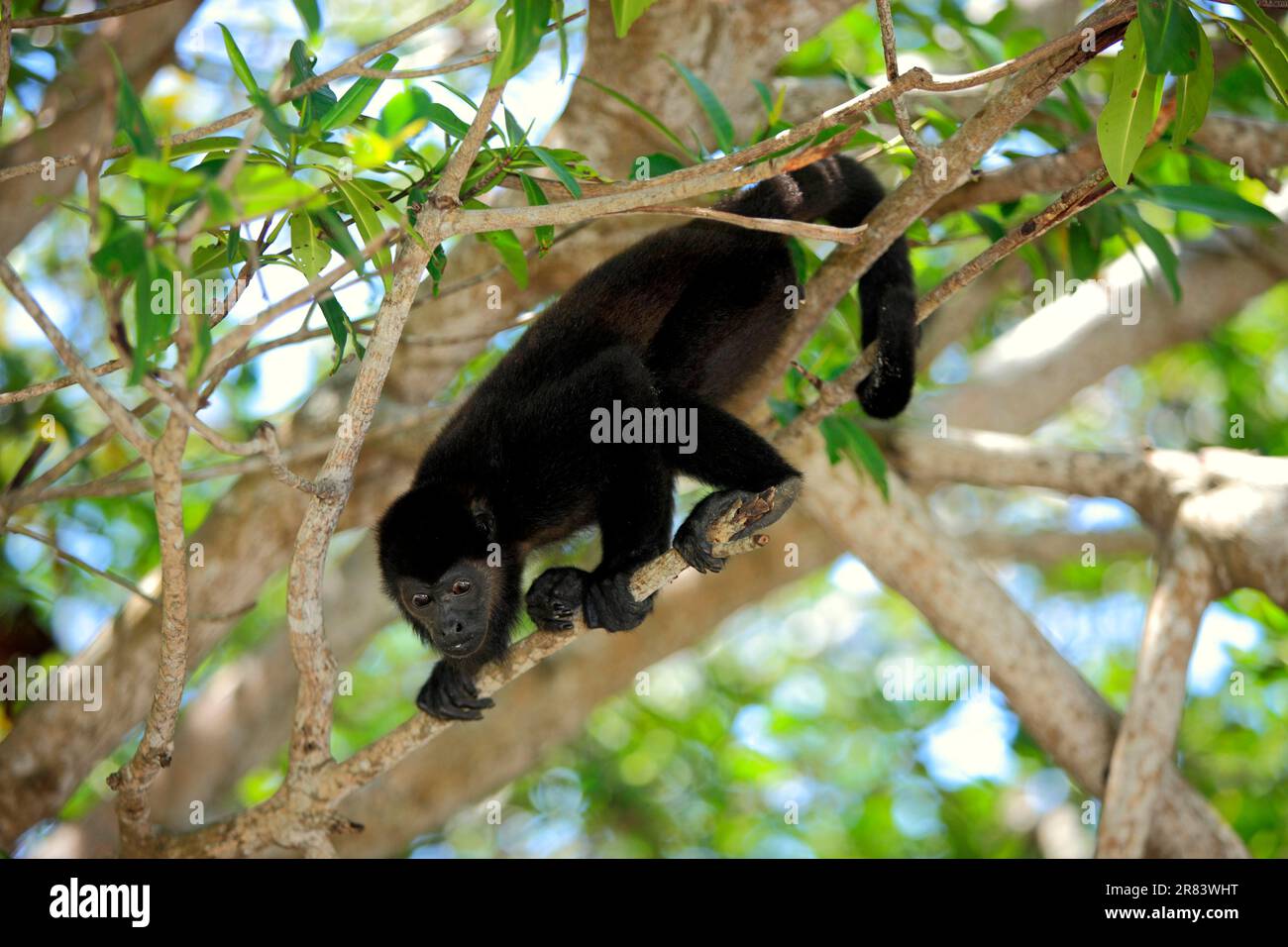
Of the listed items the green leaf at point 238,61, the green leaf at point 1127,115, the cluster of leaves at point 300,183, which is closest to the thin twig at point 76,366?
the cluster of leaves at point 300,183

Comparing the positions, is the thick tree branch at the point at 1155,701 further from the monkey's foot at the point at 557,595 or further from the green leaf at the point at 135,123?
the green leaf at the point at 135,123

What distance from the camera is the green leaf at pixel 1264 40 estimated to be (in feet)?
8.72

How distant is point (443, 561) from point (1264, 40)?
264 centimetres

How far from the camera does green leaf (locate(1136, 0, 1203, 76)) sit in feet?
8.21

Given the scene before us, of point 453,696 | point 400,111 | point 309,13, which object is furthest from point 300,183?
point 453,696

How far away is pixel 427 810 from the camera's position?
609cm

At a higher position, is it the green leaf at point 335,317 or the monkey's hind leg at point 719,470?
the green leaf at point 335,317

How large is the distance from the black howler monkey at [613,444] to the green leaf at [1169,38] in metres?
1.31

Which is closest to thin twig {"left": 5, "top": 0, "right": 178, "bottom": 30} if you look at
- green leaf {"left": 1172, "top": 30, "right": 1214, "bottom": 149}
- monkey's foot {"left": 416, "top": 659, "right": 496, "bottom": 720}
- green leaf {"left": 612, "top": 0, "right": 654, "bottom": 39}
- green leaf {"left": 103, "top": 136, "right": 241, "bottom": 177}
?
green leaf {"left": 103, "top": 136, "right": 241, "bottom": 177}

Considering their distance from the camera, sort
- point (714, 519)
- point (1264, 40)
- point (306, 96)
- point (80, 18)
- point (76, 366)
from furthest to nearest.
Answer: point (714, 519) → point (80, 18) → point (1264, 40) → point (306, 96) → point (76, 366)

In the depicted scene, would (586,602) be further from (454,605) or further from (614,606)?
(454,605)

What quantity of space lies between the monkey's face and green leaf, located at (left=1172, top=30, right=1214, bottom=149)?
239 centimetres

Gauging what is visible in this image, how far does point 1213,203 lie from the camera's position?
12.5ft
